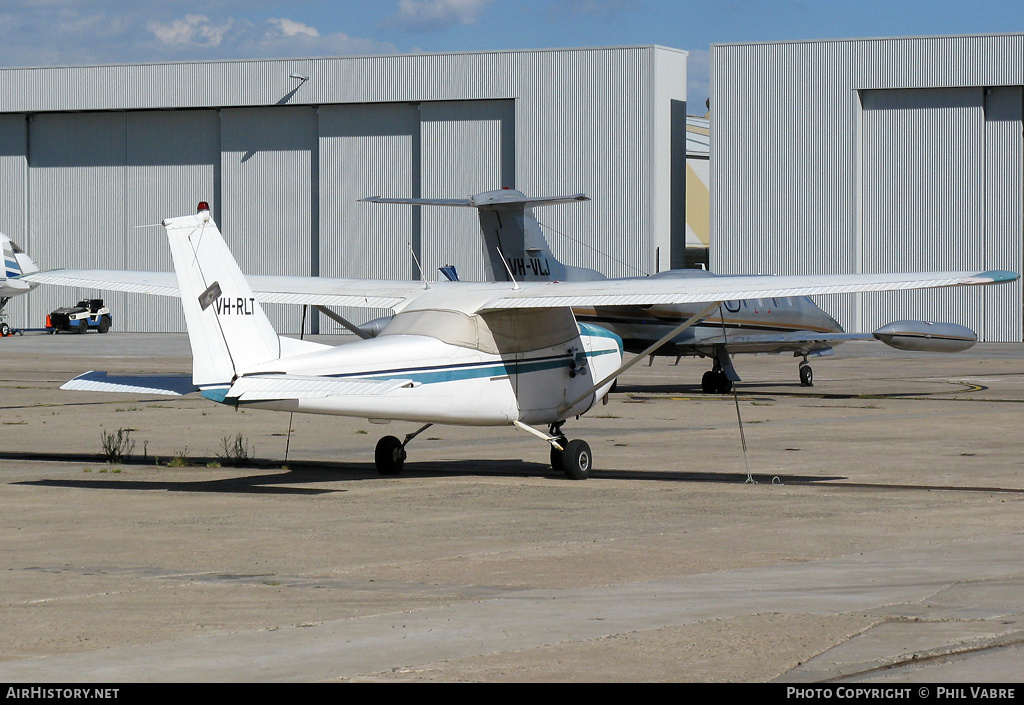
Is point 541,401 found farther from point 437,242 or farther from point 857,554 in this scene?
point 437,242

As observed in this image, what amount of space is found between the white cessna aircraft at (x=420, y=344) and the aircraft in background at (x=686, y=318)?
7.81 metres

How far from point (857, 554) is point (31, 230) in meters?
70.8

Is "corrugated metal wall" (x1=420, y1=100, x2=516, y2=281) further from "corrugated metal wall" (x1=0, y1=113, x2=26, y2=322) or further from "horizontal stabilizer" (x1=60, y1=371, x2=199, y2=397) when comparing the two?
"horizontal stabilizer" (x1=60, y1=371, x2=199, y2=397)

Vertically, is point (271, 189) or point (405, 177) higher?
point (405, 177)

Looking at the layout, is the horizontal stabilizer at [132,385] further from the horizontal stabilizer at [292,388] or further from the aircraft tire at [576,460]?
the aircraft tire at [576,460]

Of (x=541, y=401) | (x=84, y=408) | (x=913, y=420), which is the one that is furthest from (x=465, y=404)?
(x=84, y=408)

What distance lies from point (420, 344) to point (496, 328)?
1.28m

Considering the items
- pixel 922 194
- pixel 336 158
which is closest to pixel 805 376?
pixel 922 194

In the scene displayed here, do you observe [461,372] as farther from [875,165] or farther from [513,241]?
[875,165]

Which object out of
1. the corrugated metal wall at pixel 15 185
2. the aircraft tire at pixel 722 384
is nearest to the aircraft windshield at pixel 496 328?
the aircraft tire at pixel 722 384

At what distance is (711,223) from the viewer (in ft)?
213

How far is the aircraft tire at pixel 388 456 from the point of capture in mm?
16781

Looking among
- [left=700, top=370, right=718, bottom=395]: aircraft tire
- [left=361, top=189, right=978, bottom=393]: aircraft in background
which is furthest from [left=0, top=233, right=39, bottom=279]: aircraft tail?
[left=700, top=370, right=718, bottom=395]: aircraft tire

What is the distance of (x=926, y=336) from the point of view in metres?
30.0
